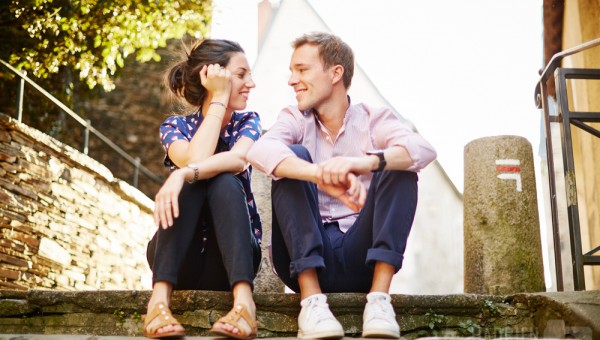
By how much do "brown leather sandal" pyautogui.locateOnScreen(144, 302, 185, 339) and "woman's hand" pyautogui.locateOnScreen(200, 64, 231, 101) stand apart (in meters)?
1.05

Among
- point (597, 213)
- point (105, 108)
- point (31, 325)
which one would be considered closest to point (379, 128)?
point (31, 325)

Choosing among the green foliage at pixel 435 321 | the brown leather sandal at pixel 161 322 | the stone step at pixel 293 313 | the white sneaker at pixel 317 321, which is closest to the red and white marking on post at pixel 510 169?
the stone step at pixel 293 313

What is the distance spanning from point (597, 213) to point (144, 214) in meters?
6.23

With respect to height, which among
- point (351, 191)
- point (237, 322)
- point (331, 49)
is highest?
point (331, 49)

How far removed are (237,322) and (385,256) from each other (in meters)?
0.61

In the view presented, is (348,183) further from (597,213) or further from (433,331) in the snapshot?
(597,213)

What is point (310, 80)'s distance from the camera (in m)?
3.40

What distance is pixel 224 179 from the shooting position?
307 cm

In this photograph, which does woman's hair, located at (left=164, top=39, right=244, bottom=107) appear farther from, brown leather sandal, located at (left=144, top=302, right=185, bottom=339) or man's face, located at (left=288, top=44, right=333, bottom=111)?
brown leather sandal, located at (left=144, top=302, right=185, bottom=339)

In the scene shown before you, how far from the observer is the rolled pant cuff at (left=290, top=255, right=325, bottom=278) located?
2863mm

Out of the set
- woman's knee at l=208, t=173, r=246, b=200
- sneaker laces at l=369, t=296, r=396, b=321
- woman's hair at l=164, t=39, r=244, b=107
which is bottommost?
sneaker laces at l=369, t=296, r=396, b=321

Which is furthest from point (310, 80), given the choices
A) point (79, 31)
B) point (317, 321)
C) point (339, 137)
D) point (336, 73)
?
point (79, 31)

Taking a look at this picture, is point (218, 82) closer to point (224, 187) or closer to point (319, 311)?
point (224, 187)

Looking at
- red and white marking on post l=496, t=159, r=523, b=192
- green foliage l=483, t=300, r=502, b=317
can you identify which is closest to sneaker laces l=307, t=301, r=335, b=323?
green foliage l=483, t=300, r=502, b=317
